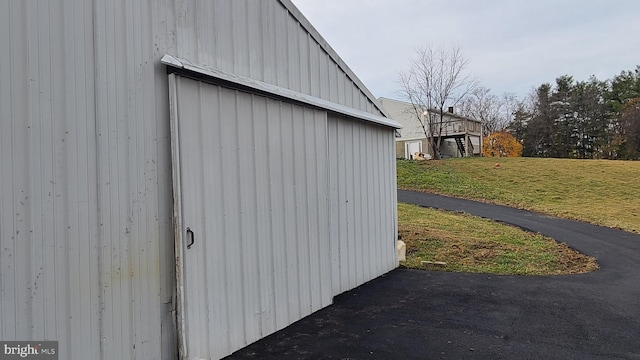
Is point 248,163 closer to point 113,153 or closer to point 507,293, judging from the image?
point 113,153

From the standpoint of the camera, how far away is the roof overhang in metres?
2.85

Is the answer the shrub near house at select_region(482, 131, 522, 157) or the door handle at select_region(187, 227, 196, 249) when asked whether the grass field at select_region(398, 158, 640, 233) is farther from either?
the door handle at select_region(187, 227, 196, 249)

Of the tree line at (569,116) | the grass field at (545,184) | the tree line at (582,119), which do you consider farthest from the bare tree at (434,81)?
the tree line at (582,119)

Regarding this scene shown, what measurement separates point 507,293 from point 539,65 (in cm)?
4038

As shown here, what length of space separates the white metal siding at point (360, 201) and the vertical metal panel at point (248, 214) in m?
0.40

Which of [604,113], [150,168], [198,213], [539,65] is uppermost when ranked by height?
[539,65]

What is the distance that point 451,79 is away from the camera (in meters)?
24.7

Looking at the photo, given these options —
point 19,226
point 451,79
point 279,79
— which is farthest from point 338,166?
point 451,79

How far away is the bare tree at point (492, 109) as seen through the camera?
1423 inches

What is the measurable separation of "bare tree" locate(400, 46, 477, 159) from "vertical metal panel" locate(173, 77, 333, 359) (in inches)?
854

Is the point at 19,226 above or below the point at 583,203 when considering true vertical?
above

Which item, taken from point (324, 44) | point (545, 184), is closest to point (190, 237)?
point (324, 44)

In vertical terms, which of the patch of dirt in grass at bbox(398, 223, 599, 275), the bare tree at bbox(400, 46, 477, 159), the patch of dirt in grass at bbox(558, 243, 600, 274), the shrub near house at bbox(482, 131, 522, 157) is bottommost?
the patch of dirt in grass at bbox(558, 243, 600, 274)

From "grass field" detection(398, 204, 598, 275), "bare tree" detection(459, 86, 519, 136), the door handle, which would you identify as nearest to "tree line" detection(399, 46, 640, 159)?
"bare tree" detection(459, 86, 519, 136)
